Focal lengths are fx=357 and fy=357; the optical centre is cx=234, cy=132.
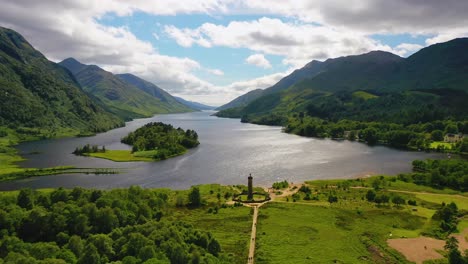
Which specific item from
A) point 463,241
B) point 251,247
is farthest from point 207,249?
point 463,241

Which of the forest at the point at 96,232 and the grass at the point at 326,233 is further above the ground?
the forest at the point at 96,232

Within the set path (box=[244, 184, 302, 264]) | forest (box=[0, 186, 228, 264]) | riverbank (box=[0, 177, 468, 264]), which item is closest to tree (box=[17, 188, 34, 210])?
forest (box=[0, 186, 228, 264])

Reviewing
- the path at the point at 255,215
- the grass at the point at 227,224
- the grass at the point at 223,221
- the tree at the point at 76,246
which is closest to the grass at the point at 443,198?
the path at the point at 255,215

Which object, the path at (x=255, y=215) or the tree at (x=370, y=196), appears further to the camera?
the tree at (x=370, y=196)

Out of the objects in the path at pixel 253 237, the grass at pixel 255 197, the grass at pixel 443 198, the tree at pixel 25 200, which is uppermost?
the tree at pixel 25 200

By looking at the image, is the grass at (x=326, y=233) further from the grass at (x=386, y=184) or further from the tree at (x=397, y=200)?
the grass at (x=386, y=184)

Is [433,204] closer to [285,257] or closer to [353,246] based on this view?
[353,246]

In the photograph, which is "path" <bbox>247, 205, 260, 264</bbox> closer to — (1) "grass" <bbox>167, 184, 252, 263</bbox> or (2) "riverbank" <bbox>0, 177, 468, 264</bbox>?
(2) "riverbank" <bbox>0, 177, 468, 264</bbox>

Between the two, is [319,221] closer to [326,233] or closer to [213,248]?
[326,233]

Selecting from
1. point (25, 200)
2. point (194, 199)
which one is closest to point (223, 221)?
point (194, 199)
